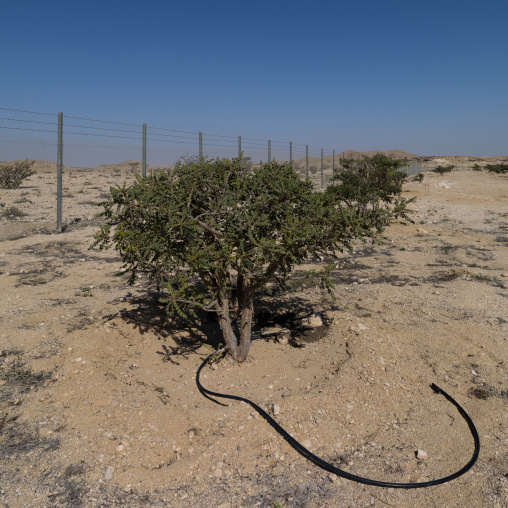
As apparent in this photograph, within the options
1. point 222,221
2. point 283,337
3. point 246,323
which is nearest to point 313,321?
point 283,337

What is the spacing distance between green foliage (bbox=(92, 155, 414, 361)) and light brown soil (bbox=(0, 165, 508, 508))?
3.17 ft

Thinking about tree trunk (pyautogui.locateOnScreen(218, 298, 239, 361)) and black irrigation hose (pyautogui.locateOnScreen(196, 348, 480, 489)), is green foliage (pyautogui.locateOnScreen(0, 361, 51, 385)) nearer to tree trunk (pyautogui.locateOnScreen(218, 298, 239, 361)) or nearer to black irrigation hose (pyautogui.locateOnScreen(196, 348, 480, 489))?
black irrigation hose (pyautogui.locateOnScreen(196, 348, 480, 489))

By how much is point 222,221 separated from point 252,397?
1.68 m

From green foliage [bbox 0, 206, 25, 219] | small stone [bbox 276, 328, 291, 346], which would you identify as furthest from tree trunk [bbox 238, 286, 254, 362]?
green foliage [bbox 0, 206, 25, 219]

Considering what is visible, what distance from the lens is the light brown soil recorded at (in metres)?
2.86

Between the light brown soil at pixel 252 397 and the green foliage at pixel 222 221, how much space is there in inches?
38.0

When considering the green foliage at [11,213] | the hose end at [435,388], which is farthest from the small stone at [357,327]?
the green foliage at [11,213]

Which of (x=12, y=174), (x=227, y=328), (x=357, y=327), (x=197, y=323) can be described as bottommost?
(x=197, y=323)

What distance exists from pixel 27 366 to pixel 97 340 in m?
0.72

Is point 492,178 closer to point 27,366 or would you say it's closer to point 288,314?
point 288,314

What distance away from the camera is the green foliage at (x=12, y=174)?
1752 cm

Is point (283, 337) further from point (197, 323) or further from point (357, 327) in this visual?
point (197, 323)

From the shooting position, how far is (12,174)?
699 inches

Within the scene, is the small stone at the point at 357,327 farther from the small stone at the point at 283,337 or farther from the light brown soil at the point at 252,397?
the small stone at the point at 283,337
